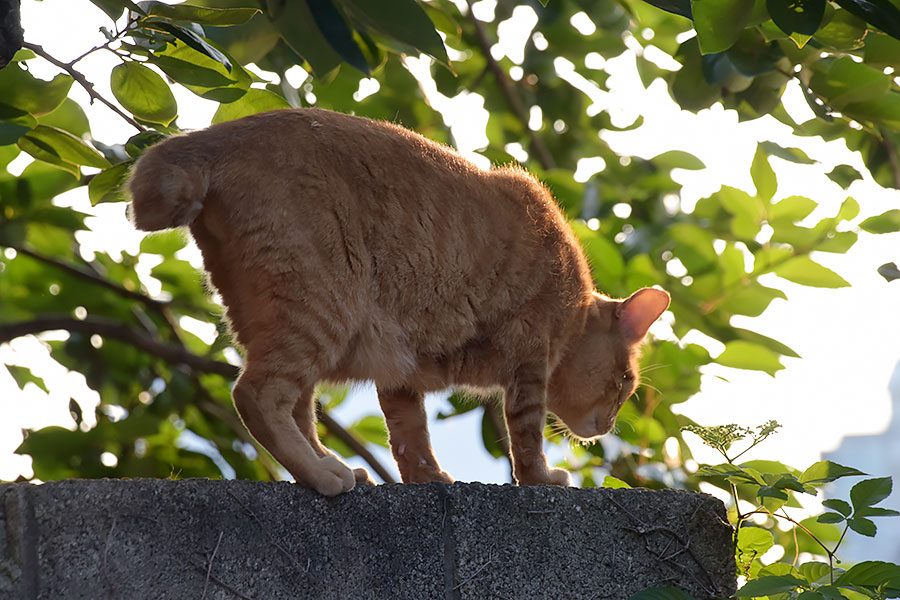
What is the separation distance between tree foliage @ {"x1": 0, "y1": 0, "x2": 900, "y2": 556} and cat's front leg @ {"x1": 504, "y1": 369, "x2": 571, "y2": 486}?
22.3 inches

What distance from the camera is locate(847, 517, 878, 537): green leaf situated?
4.39 ft

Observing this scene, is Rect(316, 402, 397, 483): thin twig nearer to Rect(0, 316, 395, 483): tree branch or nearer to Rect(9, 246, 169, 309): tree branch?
Rect(0, 316, 395, 483): tree branch

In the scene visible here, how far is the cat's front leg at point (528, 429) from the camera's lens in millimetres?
1771

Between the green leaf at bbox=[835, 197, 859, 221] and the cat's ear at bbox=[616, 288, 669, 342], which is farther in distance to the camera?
the green leaf at bbox=[835, 197, 859, 221]

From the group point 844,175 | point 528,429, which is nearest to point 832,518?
point 528,429

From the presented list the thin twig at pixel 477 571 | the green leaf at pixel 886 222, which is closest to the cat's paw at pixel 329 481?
the thin twig at pixel 477 571

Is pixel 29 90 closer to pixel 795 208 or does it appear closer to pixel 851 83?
pixel 851 83

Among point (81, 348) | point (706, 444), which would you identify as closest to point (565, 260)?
point (706, 444)

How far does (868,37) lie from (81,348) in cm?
235

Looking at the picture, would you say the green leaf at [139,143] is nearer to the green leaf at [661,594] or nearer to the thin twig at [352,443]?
the thin twig at [352,443]

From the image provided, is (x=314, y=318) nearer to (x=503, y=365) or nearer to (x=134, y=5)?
(x=503, y=365)

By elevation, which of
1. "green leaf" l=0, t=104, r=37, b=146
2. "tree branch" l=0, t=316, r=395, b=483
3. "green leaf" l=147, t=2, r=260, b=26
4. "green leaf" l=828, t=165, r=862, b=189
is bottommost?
"tree branch" l=0, t=316, r=395, b=483

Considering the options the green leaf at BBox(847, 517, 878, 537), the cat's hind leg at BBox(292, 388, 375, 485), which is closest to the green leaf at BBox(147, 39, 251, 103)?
the cat's hind leg at BBox(292, 388, 375, 485)

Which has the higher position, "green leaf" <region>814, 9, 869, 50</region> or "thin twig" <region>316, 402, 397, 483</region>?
"green leaf" <region>814, 9, 869, 50</region>
